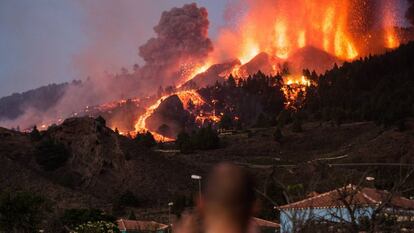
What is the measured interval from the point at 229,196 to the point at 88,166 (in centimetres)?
6025

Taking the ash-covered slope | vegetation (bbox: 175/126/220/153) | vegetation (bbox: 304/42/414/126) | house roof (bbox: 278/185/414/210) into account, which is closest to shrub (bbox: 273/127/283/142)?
vegetation (bbox: 175/126/220/153)

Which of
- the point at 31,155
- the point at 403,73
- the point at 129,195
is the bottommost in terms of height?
the point at 129,195

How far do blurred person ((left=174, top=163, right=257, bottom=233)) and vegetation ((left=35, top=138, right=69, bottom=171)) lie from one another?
2302 inches

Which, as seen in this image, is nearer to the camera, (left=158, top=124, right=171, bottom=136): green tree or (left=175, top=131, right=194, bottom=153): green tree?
(left=175, top=131, right=194, bottom=153): green tree

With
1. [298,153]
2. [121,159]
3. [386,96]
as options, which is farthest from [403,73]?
[121,159]

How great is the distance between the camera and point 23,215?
27.1 meters

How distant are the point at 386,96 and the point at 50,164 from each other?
179 ft

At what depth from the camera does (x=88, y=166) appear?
6059 cm

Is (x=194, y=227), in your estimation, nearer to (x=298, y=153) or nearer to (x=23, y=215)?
(x=23, y=215)

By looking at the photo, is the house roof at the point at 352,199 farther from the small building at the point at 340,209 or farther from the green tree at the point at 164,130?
the green tree at the point at 164,130

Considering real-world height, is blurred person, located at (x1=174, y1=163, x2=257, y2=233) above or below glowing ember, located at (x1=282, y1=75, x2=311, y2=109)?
below

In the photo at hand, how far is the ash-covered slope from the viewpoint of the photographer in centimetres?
5334

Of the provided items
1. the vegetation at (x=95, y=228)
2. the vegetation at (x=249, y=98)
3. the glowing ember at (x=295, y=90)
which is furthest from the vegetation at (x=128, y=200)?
the glowing ember at (x=295, y=90)

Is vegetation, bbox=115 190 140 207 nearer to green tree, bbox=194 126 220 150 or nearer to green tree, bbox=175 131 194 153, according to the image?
green tree, bbox=175 131 194 153
